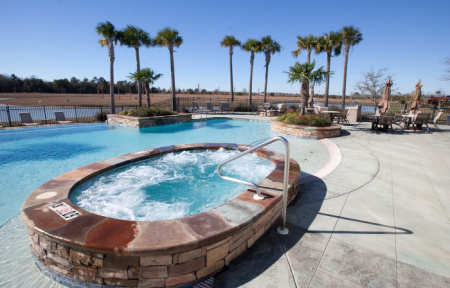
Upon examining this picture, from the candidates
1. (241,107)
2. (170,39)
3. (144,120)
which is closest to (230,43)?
(170,39)

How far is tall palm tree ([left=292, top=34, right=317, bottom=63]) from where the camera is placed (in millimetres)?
19211

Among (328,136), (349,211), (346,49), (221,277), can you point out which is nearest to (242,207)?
(221,277)

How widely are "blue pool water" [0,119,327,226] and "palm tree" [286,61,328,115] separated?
280cm

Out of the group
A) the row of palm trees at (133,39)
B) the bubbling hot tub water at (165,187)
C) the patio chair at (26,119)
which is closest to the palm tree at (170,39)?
the row of palm trees at (133,39)

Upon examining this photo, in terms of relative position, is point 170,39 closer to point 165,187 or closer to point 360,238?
point 165,187

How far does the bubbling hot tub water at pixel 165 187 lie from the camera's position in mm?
4012

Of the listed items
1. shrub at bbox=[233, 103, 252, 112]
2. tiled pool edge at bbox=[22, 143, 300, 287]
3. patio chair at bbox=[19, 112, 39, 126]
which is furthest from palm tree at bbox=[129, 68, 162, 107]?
tiled pool edge at bbox=[22, 143, 300, 287]

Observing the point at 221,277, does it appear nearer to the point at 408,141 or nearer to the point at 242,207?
the point at 242,207

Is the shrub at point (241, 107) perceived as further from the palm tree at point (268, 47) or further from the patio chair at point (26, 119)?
the patio chair at point (26, 119)

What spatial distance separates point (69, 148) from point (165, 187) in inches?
254

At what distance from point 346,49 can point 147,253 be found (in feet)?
72.9

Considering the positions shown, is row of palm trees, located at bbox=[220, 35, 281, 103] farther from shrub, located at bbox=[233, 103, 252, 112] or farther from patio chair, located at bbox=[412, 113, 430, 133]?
patio chair, located at bbox=[412, 113, 430, 133]

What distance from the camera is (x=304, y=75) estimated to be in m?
11.2

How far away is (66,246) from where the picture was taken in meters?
2.20
